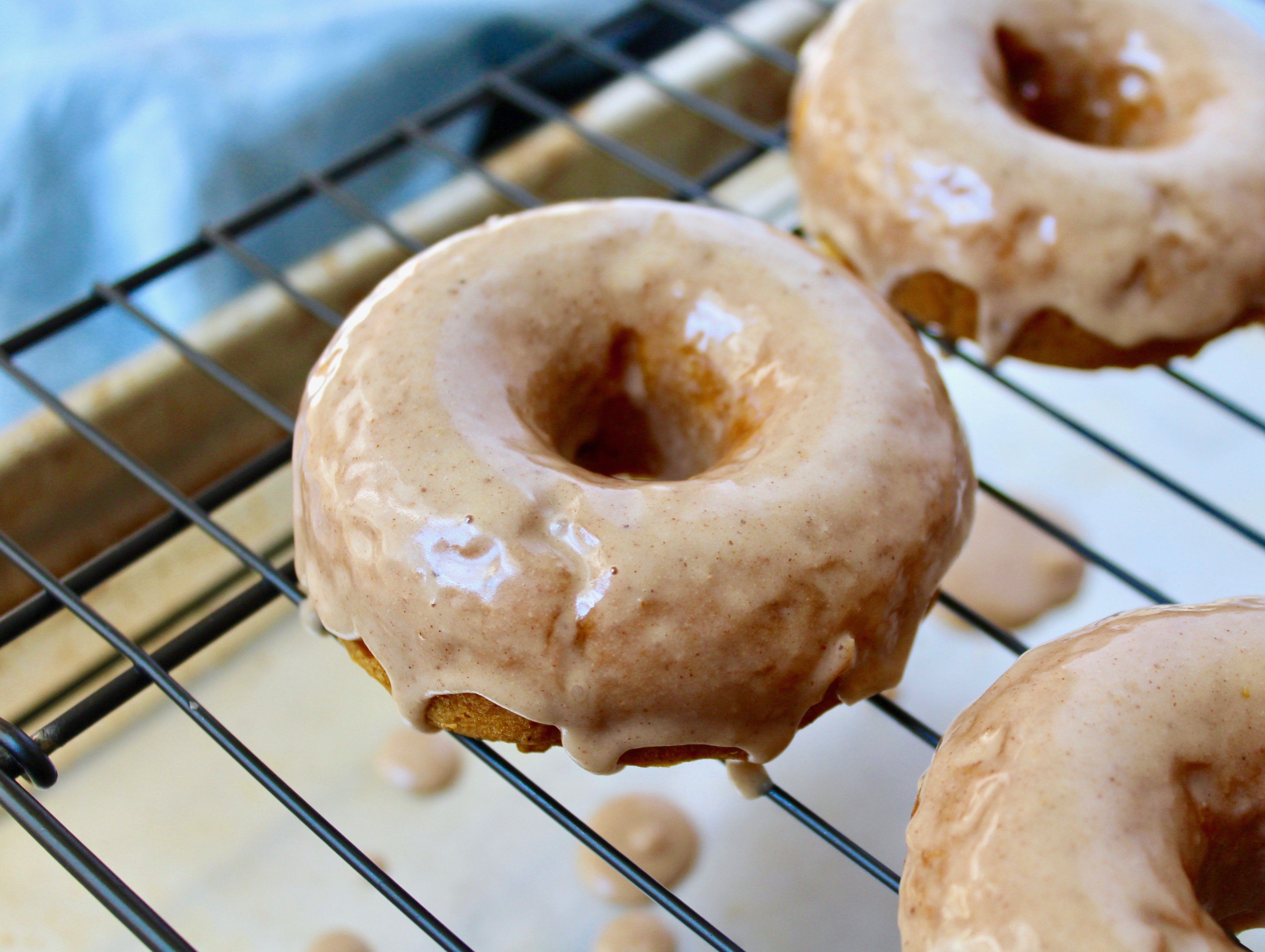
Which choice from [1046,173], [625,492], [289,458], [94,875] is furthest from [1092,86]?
[94,875]

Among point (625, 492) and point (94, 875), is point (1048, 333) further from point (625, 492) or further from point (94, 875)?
point (94, 875)

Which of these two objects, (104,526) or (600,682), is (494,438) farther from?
(104,526)

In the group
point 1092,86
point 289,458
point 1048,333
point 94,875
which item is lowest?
point 289,458

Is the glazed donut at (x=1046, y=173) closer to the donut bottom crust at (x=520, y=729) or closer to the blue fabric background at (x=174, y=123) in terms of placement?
the donut bottom crust at (x=520, y=729)

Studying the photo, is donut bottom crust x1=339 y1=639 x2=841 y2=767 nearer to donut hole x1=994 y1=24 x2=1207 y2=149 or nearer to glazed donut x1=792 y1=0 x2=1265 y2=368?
glazed donut x1=792 y1=0 x2=1265 y2=368

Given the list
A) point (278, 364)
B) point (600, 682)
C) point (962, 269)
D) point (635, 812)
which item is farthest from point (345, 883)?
point (962, 269)

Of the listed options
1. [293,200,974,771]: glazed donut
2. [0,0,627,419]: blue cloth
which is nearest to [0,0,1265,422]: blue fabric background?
[0,0,627,419]: blue cloth
